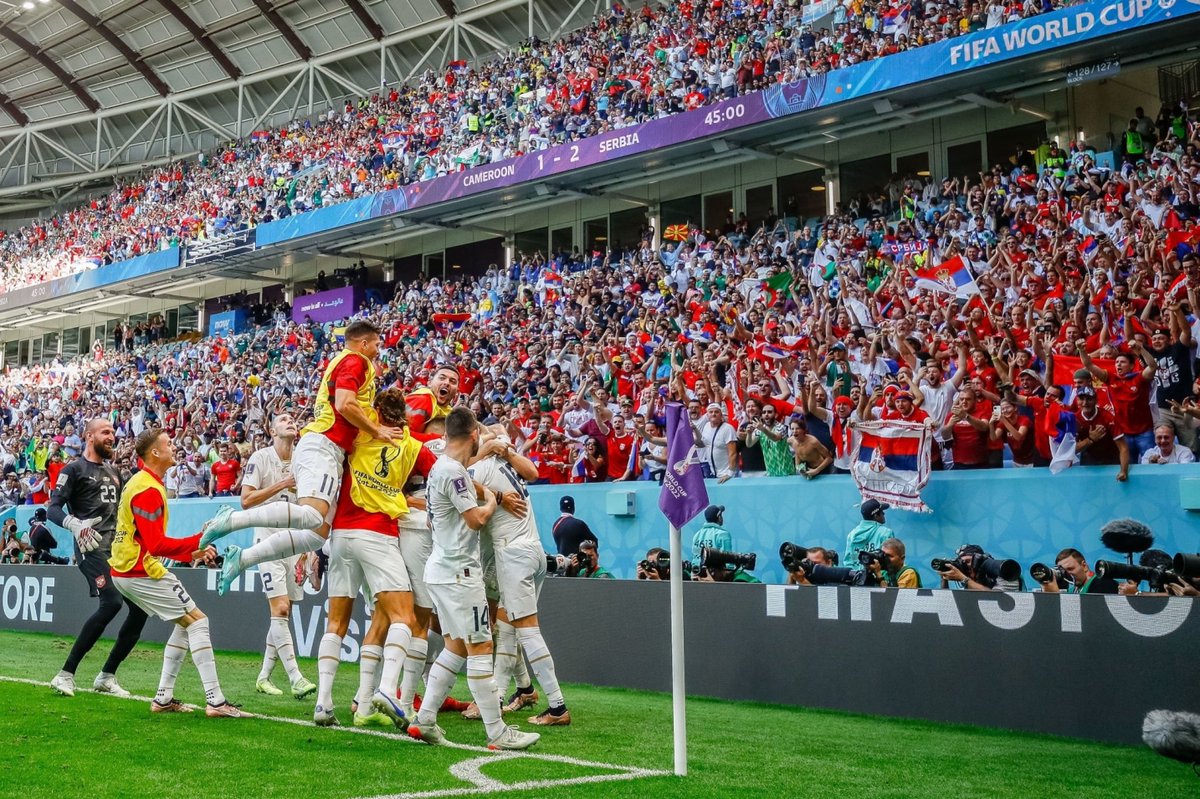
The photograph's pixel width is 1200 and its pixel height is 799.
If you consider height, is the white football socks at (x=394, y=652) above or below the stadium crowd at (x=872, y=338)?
below

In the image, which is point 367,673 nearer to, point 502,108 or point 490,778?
point 490,778

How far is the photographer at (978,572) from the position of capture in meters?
9.41

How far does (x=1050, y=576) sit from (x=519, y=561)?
4.44 meters

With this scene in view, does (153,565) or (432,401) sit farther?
(432,401)

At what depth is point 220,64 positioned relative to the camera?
4238cm

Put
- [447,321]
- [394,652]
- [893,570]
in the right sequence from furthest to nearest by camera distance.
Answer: [447,321] < [893,570] < [394,652]

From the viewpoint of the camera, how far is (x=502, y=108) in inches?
1167

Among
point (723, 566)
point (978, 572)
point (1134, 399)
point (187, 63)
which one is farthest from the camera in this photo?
point (187, 63)

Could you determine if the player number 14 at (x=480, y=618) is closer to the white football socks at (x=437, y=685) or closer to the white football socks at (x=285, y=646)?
the white football socks at (x=437, y=685)

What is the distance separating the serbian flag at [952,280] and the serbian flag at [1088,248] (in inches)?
53.1

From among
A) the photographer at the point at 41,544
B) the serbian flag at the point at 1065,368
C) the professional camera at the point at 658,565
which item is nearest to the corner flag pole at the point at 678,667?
the professional camera at the point at 658,565

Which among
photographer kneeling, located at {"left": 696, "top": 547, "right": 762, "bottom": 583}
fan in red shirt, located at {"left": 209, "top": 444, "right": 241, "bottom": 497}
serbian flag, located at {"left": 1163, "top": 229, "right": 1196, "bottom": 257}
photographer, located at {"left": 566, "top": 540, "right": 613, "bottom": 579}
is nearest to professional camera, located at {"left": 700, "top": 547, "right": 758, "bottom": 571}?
photographer kneeling, located at {"left": 696, "top": 547, "right": 762, "bottom": 583}

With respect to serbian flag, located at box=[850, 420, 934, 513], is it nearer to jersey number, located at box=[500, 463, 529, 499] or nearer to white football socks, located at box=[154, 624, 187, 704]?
jersey number, located at box=[500, 463, 529, 499]

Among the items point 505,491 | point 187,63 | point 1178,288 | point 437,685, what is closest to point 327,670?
point 437,685
